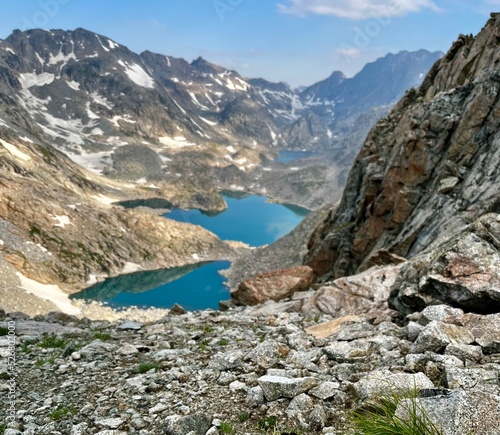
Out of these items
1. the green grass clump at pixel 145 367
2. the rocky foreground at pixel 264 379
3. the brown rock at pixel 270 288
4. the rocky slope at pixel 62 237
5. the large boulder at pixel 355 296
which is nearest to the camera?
the rocky foreground at pixel 264 379

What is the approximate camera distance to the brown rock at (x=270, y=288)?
2970cm

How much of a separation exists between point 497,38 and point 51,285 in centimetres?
9406

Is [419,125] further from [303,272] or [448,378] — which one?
[448,378]

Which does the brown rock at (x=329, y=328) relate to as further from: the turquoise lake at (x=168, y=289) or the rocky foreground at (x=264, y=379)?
the turquoise lake at (x=168, y=289)

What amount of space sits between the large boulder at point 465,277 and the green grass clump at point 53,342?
12.6 m

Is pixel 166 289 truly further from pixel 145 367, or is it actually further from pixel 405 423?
Answer: pixel 405 423

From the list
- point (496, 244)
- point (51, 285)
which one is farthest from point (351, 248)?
point (51, 285)

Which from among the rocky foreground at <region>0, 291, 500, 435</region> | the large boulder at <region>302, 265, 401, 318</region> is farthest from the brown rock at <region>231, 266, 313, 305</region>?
the rocky foreground at <region>0, 291, 500, 435</region>

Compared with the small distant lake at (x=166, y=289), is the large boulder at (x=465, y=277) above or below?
below

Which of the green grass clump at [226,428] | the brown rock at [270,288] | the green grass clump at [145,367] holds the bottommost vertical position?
the green grass clump at [226,428]

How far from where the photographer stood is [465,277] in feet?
39.6

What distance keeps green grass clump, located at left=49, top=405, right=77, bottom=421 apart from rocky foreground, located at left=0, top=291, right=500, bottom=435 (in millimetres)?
22

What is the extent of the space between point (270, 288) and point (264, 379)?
864 inches

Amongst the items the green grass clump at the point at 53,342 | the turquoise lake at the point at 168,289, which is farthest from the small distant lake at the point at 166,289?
the green grass clump at the point at 53,342
